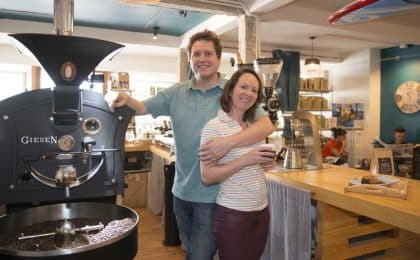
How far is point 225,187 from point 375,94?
19.5ft

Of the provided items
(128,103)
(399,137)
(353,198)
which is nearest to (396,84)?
(399,137)

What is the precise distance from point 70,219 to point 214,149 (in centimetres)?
57

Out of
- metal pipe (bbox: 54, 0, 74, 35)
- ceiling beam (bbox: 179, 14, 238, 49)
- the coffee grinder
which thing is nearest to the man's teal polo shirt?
metal pipe (bbox: 54, 0, 74, 35)

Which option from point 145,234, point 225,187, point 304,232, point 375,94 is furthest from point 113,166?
point 375,94

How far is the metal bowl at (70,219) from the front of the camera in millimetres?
891

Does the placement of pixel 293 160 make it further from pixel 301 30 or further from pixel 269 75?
pixel 301 30

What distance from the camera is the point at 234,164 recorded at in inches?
52.9

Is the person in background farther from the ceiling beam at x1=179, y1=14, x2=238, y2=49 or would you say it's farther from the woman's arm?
the woman's arm

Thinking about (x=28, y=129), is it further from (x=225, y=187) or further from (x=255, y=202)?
Result: (x=255, y=202)

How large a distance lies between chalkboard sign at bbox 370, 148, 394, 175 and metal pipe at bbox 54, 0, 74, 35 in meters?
2.01

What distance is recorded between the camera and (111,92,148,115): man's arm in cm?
130

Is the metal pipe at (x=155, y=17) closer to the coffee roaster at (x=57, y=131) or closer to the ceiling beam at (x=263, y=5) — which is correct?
the ceiling beam at (x=263, y=5)

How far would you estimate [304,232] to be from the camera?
2039mm

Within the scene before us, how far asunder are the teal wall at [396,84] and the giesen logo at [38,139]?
6258 mm
